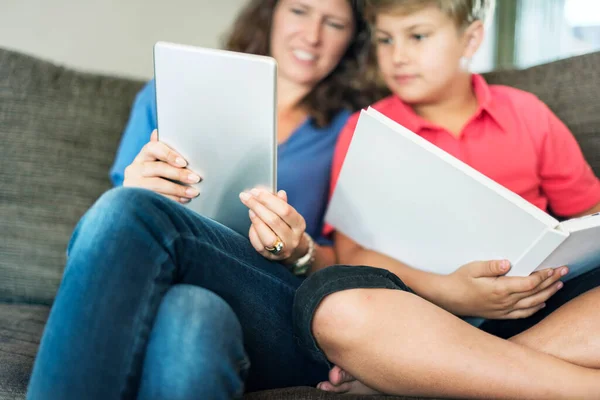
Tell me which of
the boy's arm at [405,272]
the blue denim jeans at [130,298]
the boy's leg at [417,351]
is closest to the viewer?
the blue denim jeans at [130,298]

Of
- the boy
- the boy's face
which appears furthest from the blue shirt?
the boy's face

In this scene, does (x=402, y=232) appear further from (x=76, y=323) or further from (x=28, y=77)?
(x=28, y=77)

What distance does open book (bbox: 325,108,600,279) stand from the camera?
0.76 m

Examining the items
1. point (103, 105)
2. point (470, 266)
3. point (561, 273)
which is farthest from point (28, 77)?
point (561, 273)

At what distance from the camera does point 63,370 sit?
0.61 meters

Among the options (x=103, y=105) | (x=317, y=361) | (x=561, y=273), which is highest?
(x=103, y=105)

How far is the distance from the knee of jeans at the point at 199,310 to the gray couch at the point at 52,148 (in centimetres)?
58

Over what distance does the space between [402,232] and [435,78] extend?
0.38 m

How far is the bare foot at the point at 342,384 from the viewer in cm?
80

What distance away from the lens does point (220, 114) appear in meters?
0.81

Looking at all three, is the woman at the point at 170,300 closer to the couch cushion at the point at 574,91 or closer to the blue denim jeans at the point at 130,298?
the blue denim jeans at the point at 130,298

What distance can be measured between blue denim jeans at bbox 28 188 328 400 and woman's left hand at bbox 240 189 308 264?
68 mm

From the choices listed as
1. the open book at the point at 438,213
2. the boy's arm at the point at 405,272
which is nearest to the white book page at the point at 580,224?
the open book at the point at 438,213

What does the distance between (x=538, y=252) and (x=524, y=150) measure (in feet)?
1.27
